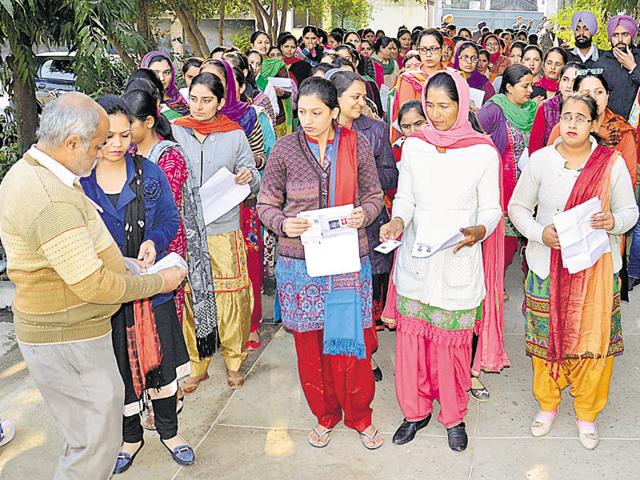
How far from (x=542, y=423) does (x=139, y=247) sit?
2214mm

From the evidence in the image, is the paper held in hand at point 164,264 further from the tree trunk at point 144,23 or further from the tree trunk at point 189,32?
the tree trunk at point 189,32

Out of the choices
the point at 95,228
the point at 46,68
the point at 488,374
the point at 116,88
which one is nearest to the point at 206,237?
the point at 95,228

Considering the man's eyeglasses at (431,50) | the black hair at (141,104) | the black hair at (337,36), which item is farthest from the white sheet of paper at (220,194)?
the black hair at (337,36)

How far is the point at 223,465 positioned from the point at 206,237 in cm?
121

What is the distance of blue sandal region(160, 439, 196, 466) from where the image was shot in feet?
11.8

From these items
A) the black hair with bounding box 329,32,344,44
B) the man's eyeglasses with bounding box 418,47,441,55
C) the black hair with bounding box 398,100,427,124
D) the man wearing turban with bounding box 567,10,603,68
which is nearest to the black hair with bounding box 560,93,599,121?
the black hair with bounding box 398,100,427,124

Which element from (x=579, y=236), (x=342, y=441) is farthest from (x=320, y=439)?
(x=579, y=236)

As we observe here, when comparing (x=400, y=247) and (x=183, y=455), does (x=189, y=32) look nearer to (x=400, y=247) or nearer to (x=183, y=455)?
(x=400, y=247)

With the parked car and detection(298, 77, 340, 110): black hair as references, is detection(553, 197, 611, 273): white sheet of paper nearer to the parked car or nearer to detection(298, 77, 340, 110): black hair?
detection(298, 77, 340, 110): black hair

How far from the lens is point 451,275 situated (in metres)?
3.49

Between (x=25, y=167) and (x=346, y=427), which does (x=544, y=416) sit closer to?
(x=346, y=427)

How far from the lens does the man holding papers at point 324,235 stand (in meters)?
3.33

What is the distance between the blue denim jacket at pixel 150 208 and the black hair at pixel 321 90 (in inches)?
30.1

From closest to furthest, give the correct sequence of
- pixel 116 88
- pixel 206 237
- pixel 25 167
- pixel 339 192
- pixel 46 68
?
1. pixel 25 167
2. pixel 339 192
3. pixel 206 237
4. pixel 116 88
5. pixel 46 68
